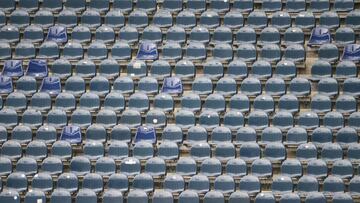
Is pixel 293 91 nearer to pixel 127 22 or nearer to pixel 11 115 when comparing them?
pixel 127 22

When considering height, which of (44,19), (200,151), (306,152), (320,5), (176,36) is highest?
(320,5)

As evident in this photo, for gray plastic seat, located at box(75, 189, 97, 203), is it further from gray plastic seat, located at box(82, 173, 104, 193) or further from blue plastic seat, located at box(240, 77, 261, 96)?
blue plastic seat, located at box(240, 77, 261, 96)

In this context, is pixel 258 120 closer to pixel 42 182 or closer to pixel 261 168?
pixel 261 168

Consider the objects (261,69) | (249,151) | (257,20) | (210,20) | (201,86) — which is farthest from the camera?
(210,20)

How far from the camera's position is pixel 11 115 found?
59.1 ft

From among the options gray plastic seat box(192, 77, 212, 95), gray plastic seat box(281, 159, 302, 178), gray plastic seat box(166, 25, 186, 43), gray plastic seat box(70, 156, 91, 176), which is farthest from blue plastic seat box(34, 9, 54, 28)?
gray plastic seat box(281, 159, 302, 178)

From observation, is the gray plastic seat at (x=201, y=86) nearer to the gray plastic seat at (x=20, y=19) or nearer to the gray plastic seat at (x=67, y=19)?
the gray plastic seat at (x=67, y=19)

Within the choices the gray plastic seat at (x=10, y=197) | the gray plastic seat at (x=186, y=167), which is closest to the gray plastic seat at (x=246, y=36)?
the gray plastic seat at (x=186, y=167)

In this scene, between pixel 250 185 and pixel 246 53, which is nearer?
pixel 250 185

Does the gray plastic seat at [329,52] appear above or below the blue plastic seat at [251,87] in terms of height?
above

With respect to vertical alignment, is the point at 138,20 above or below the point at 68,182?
above

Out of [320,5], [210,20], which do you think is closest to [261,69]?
[210,20]

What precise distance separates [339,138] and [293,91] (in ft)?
4.47

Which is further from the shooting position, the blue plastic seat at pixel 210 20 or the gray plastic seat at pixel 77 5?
the gray plastic seat at pixel 77 5
